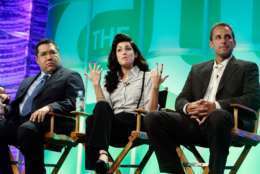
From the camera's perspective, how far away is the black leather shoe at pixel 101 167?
359cm

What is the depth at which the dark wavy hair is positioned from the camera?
4305mm

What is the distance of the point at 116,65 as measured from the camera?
A: 439 centimetres

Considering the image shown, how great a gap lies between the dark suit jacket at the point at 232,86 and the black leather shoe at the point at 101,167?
0.64m

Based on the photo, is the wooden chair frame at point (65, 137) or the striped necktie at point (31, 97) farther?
the striped necktie at point (31, 97)

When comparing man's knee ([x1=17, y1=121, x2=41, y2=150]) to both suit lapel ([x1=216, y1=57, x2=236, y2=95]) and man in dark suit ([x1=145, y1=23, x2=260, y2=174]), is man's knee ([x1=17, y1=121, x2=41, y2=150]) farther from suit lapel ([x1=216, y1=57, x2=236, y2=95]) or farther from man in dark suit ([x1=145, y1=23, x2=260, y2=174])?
suit lapel ([x1=216, y1=57, x2=236, y2=95])

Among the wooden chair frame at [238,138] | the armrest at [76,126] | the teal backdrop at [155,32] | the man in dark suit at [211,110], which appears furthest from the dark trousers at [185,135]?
the teal backdrop at [155,32]

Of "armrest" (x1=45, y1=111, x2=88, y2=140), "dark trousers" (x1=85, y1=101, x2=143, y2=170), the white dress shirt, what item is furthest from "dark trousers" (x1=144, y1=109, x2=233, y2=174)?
"armrest" (x1=45, y1=111, x2=88, y2=140)

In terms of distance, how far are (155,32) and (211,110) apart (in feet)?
7.39

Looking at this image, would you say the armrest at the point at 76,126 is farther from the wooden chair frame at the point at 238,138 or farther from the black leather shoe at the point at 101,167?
the wooden chair frame at the point at 238,138

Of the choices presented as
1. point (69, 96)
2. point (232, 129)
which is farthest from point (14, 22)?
point (232, 129)

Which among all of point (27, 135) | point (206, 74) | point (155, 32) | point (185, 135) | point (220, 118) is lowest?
point (27, 135)

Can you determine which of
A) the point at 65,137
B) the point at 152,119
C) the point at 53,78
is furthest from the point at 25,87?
the point at 152,119

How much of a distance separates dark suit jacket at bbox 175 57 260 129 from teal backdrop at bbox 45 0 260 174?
130cm

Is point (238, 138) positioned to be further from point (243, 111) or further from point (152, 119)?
point (152, 119)
